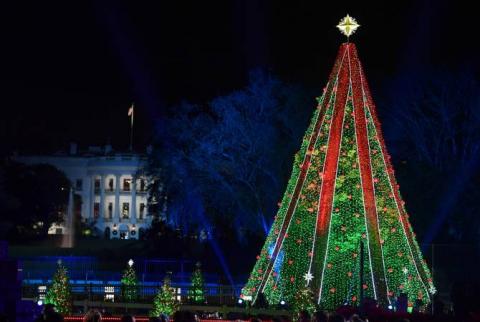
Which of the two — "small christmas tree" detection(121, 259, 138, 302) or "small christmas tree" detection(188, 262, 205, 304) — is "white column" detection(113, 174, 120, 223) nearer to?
"small christmas tree" detection(121, 259, 138, 302)

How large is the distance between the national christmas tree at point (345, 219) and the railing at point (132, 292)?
4.00m

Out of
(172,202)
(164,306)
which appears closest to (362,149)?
(164,306)

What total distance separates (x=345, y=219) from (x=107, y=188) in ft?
333

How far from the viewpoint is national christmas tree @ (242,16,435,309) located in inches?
1033

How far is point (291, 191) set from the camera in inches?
1077

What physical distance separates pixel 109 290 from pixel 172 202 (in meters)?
18.6

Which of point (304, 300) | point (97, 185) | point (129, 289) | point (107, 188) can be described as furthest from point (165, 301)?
point (97, 185)

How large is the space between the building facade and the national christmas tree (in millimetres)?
96249

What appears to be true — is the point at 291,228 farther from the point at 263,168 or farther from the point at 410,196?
the point at 263,168

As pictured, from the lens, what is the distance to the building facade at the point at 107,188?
123 m

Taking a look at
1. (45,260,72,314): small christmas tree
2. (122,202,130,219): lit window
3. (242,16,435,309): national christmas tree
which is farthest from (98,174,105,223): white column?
(242,16,435,309): national christmas tree

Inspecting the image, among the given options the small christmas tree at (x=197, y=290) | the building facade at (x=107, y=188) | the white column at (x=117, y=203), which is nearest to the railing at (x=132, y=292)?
the small christmas tree at (x=197, y=290)

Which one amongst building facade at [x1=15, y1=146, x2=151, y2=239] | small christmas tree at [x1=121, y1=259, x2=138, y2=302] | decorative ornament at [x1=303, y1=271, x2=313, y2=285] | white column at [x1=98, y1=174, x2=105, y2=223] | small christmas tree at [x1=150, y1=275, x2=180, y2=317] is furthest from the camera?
white column at [x1=98, y1=174, x2=105, y2=223]

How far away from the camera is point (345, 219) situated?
2627 centimetres
